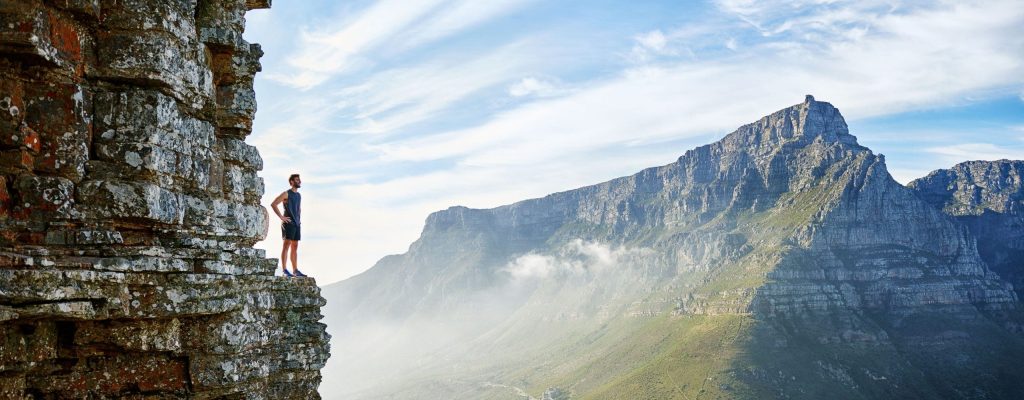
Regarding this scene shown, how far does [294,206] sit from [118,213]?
9081 mm

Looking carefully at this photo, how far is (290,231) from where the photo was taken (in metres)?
18.0

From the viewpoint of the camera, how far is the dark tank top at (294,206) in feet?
58.3

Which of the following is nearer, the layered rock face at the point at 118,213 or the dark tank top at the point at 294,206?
the layered rock face at the point at 118,213

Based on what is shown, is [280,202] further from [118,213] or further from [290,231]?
[118,213]

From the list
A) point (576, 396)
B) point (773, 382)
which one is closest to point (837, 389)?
point (773, 382)

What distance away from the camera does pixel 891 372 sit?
190125 millimetres

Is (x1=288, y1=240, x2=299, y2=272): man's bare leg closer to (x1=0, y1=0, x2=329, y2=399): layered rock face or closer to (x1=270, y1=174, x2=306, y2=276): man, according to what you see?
(x1=270, y1=174, x2=306, y2=276): man

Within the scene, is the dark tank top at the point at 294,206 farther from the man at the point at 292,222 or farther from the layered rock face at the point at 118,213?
the layered rock face at the point at 118,213

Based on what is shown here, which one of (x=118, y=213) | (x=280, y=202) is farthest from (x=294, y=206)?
(x=118, y=213)

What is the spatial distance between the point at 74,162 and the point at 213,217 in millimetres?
2142

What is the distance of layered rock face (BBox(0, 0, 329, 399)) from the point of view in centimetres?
815

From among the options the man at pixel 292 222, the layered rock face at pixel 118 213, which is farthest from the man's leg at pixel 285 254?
the layered rock face at pixel 118 213

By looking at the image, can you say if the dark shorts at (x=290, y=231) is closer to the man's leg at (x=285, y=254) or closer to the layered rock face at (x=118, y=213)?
the man's leg at (x=285, y=254)

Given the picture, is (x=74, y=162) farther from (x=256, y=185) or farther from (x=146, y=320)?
(x=256, y=185)
